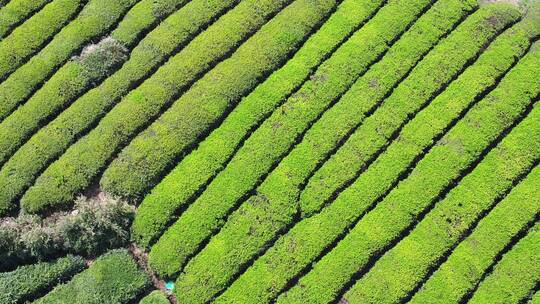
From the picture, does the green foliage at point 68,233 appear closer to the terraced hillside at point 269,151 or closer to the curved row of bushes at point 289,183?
the terraced hillside at point 269,151

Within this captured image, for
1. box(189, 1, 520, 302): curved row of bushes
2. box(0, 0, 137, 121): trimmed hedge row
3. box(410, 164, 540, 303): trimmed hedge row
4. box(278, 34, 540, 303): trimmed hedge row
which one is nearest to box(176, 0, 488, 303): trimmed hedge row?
box(189, 1, 520, 302): curved row of bushes

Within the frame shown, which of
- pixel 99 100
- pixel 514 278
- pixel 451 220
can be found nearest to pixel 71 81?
pixel 99 100

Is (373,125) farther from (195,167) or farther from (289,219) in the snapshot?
(195,167)

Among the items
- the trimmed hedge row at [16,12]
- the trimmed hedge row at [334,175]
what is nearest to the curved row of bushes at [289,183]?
the trimmed hedge row at [334,175]

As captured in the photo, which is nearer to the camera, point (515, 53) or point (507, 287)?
point (507, 287)

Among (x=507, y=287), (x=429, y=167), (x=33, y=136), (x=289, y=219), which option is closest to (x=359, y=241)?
(x=289, y=219)

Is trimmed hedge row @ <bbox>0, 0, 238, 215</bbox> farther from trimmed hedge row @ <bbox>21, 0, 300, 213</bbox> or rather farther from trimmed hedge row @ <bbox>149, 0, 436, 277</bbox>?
trimmed hedge row @ <bbox>149, 0, 436, 277</bbox>
